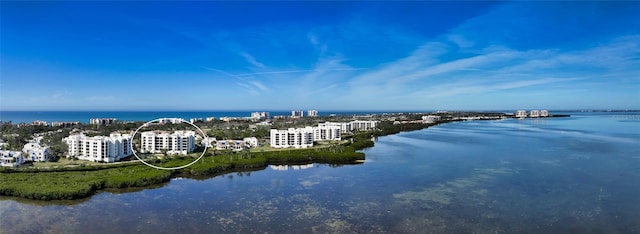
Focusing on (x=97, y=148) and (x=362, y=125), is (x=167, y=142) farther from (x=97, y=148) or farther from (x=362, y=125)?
(x=362, y=125)

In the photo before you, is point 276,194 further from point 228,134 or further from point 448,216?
point 228,134

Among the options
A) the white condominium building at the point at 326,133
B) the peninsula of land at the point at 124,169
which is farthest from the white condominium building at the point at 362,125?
the peninsula of land at the point at 124,169

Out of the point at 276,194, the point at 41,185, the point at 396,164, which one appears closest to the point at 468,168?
the point at 396,164

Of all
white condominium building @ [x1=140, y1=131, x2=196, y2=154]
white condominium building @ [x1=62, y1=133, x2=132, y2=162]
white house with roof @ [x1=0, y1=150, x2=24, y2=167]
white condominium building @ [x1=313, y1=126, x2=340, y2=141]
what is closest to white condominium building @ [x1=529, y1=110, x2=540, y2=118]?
white condominium building @ [x1=313, y1=126, x2=340, y2=141]

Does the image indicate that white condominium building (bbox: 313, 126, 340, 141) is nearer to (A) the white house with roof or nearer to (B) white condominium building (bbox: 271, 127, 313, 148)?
(B) white condominium building (bbox: 271, 127, 313, 148)

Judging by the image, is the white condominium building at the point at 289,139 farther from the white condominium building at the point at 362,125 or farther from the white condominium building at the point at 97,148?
the white condominium building at the point at 362,125

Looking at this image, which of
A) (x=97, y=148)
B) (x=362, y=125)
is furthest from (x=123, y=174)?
(x=362, y=125)
